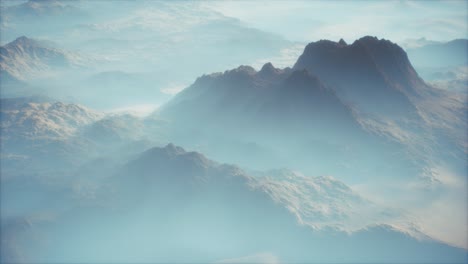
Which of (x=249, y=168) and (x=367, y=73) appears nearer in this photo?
(x=249, y=168)

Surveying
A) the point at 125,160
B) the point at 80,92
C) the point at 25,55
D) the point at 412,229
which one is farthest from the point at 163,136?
the point at 25,55

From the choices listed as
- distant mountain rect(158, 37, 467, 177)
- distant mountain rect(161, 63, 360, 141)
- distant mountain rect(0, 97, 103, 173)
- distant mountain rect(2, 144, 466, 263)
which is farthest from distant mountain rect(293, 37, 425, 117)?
distant mountain rect(0, 97, 103, 173)

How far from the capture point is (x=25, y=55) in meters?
200

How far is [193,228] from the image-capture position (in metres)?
63.5

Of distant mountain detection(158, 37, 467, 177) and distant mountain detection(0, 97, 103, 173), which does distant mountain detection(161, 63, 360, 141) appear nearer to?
distant mountain detection(158, 37, 467, 177)

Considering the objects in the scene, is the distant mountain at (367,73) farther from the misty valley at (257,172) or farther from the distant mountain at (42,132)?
the distant mountain at (42,132)

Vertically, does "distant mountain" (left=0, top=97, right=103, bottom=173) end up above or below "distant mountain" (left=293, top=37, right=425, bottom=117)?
below

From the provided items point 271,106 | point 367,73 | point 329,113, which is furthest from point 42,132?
point 367,73

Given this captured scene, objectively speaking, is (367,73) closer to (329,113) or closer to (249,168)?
(329,113)

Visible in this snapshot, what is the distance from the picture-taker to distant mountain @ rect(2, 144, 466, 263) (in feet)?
197

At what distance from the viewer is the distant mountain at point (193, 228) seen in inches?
2360

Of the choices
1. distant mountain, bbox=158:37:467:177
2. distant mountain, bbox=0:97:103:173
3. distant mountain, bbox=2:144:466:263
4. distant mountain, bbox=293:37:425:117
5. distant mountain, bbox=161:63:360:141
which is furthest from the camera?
distant mountain, bbox=293:37:425:117

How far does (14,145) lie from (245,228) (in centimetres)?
6247

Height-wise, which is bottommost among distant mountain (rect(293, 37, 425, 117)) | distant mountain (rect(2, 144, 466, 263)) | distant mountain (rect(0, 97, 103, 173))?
distant mountain (rect(2, 144, 466, 263))
